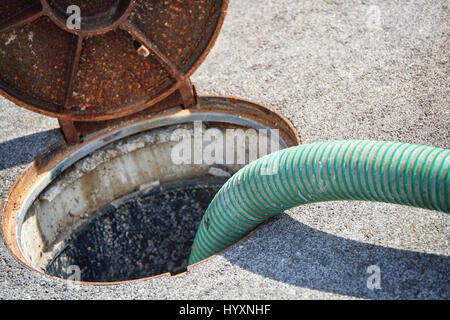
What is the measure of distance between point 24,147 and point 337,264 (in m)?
3.47

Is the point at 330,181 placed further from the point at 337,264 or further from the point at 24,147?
the point at 24,147

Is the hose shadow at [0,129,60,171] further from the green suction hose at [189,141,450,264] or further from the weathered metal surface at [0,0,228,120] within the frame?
the green suction hose at [189,141,450,264]

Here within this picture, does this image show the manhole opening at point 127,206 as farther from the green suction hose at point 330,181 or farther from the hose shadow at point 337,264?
the hose shadow at point 337,264

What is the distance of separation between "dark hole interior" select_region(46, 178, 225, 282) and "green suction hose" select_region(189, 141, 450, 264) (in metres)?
1.85

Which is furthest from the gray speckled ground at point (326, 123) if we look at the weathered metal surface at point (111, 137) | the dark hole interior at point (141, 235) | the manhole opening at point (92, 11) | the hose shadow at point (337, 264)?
the manhole opening at point (92, 11)

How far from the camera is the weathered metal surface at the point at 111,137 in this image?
15.0 feet

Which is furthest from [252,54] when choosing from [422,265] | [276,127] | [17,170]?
[422,265]

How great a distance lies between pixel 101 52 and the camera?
4.66 meters

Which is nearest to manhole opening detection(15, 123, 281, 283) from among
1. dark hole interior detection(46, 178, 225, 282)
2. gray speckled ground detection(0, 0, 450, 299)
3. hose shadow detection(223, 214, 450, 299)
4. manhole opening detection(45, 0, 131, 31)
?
dark hole interior detection(46, 178, 225, 282)

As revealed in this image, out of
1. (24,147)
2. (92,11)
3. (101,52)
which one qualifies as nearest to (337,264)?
(101,52)

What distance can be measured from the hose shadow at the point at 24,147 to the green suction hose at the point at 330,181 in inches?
83.3
